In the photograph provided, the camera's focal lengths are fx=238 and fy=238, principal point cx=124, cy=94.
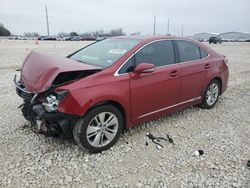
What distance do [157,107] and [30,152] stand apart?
2.13m

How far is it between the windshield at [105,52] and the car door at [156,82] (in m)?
0.29

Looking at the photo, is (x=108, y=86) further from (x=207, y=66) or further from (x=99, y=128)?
(x=207, y=66)

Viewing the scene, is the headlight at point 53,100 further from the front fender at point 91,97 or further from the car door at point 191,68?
the car door at point 191,68

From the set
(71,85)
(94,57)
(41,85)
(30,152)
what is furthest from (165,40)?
(30,152)

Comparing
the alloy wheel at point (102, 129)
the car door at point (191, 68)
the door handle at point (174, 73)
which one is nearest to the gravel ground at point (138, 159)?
the alloy wheel at point (102, 129)

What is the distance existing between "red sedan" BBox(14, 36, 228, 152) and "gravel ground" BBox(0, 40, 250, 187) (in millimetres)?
316

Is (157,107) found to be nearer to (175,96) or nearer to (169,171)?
(175,96)

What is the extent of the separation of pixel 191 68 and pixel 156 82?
1059 mm

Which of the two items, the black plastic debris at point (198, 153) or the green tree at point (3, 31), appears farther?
the green tree at point (3, 31)

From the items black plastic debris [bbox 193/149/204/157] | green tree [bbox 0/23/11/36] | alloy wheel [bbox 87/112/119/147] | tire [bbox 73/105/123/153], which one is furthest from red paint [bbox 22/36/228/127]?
green tree [bbox 0/23/11/36]

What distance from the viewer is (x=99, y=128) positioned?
3.41 meters

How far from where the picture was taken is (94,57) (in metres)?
4.08

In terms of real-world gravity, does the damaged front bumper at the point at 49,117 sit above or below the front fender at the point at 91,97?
below

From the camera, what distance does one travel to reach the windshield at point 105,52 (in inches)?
148
